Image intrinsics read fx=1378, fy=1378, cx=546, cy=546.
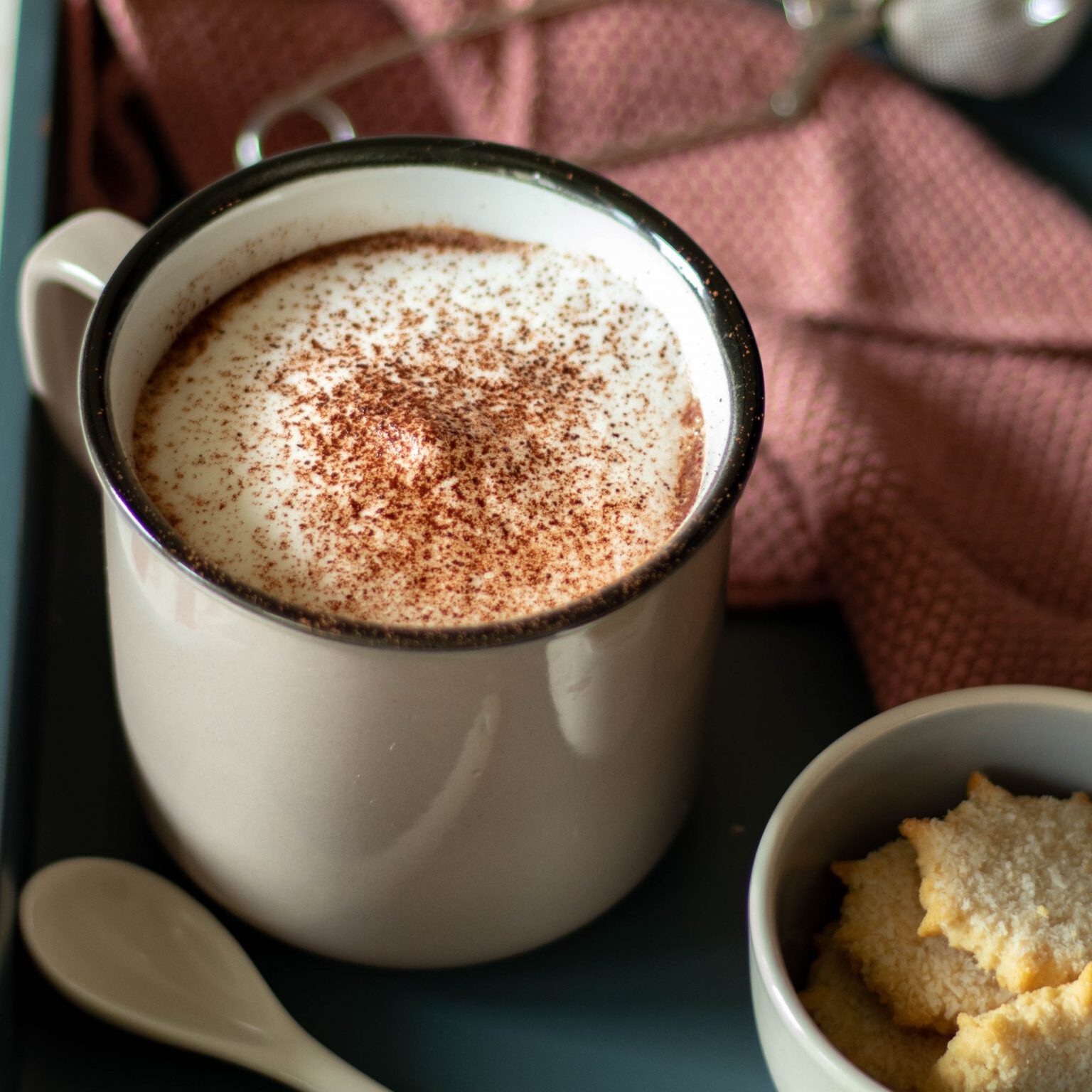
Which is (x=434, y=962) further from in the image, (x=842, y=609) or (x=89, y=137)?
(x=89, y=137)

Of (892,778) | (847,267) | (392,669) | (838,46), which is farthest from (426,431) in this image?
(838,46)

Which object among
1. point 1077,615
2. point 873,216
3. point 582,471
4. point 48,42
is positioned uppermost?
point 48,42

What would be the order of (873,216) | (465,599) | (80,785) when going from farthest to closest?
(873,216)
(80,785)
(465,599)

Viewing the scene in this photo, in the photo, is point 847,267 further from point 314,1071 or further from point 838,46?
point 314,1071

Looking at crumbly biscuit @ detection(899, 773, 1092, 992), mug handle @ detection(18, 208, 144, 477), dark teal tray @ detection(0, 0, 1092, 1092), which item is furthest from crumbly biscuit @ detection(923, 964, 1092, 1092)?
mug handle @ detection(18, 208, 144, 477)

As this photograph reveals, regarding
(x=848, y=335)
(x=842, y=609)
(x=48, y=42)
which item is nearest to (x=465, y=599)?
(x=842, y=609)

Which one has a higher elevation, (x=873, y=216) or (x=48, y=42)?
(x=48, y=42)

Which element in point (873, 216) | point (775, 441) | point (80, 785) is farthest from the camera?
point (873, 216)

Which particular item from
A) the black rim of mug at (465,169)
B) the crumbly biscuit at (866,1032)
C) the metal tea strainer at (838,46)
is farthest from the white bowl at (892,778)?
the metal tea strainer at (838,46)
